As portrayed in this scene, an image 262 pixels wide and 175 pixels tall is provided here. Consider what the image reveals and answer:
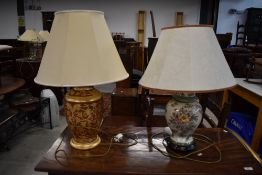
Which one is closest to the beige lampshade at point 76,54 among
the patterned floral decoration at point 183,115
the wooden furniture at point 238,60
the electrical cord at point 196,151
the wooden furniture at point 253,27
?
the patterned floral decoration at point 183,115

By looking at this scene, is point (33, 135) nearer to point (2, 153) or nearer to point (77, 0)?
point (2, 153)

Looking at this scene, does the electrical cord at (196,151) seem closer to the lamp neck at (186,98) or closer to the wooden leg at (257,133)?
the lamp neck at (186,98)

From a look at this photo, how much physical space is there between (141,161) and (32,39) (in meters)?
3.44

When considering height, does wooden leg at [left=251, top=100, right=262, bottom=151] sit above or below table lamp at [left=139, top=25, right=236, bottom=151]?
below

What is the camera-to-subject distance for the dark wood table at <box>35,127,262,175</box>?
94cm

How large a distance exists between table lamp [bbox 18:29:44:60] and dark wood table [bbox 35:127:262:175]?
10.2 ft

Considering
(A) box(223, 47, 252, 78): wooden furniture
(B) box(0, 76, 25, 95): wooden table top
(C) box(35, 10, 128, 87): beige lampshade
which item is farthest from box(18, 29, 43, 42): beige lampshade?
(C) box(35, 10, 128, 87): beige lampshade

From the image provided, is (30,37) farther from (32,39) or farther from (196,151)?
Result: (196,151)

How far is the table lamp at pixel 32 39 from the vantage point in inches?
150

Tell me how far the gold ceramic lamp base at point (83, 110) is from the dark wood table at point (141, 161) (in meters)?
0.11

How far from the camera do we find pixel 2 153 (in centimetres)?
233

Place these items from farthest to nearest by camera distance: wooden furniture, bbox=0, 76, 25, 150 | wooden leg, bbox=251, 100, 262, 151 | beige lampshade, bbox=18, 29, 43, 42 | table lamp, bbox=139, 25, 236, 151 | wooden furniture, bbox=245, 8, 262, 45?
wooden furniture, bbox=245, 8, 262, 45 < beige lampshade, bbox=18, 29, 43, 42 < wooden furniture, bbox=0, 76, 25, 150 < wooden leg, bbox=251, 100, 262, 151 < table lamp, bbox=139, 25, 236, 151

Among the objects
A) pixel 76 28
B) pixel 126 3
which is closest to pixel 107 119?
pixel 76 28

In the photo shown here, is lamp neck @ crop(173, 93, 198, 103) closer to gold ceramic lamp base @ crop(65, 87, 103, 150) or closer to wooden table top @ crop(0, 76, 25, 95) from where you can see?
gold ceramic lamp base @ crop(65, 87, 103, 150)
